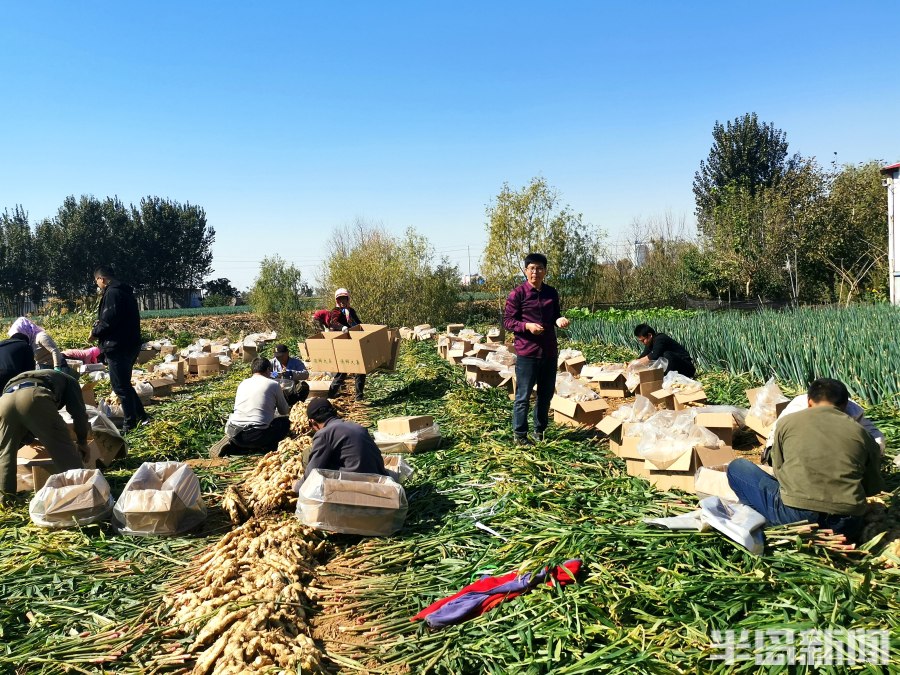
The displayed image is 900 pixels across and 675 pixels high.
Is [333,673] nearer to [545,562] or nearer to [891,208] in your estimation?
[545,562]

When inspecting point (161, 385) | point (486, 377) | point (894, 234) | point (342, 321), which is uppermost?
point (894, 234)

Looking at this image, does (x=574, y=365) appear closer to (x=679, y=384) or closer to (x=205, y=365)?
(x=679, y=384)

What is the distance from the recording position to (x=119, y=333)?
6773 mm

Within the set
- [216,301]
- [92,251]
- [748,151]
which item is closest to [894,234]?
[748,151]

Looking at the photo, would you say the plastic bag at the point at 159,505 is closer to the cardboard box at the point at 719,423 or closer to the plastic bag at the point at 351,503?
the plastic bag at the point at 351,503

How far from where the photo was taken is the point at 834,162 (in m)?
19.3

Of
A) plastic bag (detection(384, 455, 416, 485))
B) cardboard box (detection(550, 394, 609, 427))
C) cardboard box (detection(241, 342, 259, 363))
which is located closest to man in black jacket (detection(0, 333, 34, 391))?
plastic bag (detection(384, 455, 416, 485))

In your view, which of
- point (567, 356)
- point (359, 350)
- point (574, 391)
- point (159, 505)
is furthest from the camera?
point (567, 356)

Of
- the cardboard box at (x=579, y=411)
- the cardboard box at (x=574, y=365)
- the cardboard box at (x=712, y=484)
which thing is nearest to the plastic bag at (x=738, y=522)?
the cardboard box at (x=712, y=484)

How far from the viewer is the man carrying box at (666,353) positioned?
22.6ft

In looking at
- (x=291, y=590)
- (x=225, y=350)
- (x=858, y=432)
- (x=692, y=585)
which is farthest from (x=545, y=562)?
(x=225, y=350)

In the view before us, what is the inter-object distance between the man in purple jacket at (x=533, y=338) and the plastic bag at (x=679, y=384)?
150 cm

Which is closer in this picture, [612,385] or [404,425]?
[404,425]

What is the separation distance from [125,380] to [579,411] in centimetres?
518
